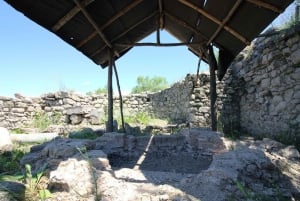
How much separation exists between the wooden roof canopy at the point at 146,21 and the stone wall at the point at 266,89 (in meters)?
1.22

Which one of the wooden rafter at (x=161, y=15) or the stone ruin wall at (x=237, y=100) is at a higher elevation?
the wooden rafter at (x=161, y=15)

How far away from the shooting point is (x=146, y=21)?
6.62 m

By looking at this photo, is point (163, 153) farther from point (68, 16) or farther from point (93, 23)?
point (68, 16)

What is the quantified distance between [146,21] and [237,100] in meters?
4.42

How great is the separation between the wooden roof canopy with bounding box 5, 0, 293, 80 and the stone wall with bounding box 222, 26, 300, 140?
1.22 meters

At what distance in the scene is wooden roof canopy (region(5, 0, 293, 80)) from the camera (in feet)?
14.8

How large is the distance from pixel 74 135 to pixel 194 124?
12.8 ft

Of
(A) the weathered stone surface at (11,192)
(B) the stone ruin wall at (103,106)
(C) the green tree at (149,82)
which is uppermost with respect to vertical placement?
(C) the green tree at (149,82)

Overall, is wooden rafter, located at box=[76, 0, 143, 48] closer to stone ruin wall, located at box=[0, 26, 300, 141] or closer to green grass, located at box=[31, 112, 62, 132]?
stone ruin wall, located at box=[0, 26, 300, 141]

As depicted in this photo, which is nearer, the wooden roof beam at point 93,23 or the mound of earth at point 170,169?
the mound of earth at point 170,169

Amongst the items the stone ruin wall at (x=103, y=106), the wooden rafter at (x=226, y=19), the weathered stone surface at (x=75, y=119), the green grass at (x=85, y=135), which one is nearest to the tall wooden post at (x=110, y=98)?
the green grass at (x=85, y=135)

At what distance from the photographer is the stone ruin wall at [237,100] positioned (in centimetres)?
634

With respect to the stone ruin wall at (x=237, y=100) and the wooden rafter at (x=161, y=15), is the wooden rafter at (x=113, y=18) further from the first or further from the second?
the stone ruin wall at (x=237, y=100)

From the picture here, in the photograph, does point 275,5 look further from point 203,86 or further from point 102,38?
point 203,86
